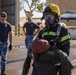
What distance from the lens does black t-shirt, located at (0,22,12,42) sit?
7734 mm

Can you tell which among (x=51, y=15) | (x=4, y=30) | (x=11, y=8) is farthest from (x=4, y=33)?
(x=11, y=8)

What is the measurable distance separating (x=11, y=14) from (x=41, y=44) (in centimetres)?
2850

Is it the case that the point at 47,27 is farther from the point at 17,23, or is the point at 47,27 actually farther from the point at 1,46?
the point at 17,23

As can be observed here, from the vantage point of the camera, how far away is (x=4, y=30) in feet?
25.4

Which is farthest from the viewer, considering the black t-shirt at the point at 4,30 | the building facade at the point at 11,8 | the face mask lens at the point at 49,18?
the building facade at the point at 11,8

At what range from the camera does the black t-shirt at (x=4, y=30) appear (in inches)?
305

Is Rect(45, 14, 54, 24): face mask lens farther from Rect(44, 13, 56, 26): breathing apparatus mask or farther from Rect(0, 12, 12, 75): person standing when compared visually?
Rect(0, 12, 12, 75): person standing

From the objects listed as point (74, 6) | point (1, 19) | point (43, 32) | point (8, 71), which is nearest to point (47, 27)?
point (43, 32)

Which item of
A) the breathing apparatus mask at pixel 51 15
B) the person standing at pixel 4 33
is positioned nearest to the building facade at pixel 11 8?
the person standing at pixel 4 33

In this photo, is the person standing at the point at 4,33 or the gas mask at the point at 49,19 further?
the person standing at the point at 4,33

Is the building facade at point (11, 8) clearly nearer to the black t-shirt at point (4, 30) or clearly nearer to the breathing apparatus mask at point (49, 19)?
the black t-shirt at point (4, 30)

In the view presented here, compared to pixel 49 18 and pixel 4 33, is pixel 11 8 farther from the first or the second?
pixel 49 18

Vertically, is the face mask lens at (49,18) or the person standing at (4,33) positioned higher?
the face mask lens at (49,18)

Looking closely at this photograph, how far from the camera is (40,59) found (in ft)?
9.96
